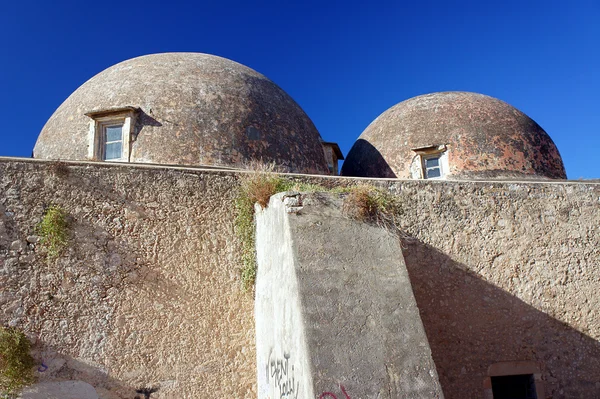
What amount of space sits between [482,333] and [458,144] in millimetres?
4593

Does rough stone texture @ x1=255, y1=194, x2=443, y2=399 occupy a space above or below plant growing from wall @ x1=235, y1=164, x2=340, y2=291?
below

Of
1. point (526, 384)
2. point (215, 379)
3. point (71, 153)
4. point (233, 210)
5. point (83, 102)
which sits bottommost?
point (526, 384)

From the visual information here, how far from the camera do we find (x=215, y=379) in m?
5.13

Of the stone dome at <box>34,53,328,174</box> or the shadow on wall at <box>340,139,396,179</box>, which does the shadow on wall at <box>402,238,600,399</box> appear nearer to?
the stone dome at <box>34,53,328,174</box>

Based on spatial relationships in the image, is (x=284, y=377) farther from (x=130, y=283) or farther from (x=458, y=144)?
(x=458, y=144)

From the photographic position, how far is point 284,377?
4.21 metres

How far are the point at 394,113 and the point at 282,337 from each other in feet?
24.2

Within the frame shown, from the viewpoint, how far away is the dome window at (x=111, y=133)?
7.45m

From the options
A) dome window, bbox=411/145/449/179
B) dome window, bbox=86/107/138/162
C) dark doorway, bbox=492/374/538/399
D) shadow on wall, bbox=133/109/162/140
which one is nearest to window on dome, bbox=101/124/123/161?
dome window, bbox=86/107/138/162

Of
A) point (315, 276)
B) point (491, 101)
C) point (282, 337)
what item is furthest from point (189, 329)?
point (491, 101)

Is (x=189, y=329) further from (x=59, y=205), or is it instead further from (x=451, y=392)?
(x=451, y=392)

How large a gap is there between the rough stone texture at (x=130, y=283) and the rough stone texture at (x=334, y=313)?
54cm

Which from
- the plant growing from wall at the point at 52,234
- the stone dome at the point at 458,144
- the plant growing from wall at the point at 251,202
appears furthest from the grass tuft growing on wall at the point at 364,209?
the stone dome at the point at 458,144

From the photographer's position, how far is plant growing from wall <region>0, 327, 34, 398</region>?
182 inches
